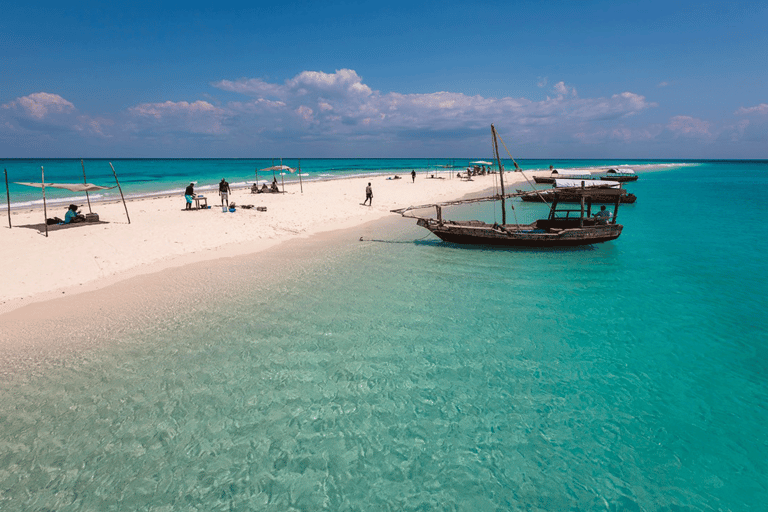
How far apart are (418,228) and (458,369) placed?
17.9m

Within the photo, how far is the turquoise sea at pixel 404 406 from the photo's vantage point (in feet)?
19.0

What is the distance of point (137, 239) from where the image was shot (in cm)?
1862

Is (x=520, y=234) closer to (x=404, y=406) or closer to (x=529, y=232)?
(x=529, y=232)

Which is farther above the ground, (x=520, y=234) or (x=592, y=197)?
(x=592, y=197)

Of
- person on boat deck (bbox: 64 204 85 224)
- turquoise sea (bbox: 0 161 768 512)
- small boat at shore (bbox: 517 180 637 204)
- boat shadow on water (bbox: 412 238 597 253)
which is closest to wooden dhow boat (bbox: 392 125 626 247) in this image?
boat shadow on water (bbox: 412 238 597 253)

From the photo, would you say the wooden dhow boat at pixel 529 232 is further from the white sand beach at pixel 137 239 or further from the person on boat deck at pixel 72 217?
the person on boat deck at pixel 72 217

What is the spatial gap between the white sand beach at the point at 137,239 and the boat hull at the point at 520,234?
8.28 m

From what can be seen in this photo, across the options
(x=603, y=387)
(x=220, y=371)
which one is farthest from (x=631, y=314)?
(x=220, y=371)

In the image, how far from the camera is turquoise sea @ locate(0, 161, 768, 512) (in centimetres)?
580

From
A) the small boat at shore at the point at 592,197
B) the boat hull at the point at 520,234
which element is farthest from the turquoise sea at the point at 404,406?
the small boat at shore at the point at 592,197

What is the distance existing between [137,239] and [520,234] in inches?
726

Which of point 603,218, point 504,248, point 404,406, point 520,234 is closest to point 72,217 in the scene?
point 404,406

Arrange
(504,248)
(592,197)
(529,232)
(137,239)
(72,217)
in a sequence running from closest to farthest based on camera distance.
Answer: (137,239)
(529,232)
(504,248)
(72,217)
(592,197)

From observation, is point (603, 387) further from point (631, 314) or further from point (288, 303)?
point (288, 303)
